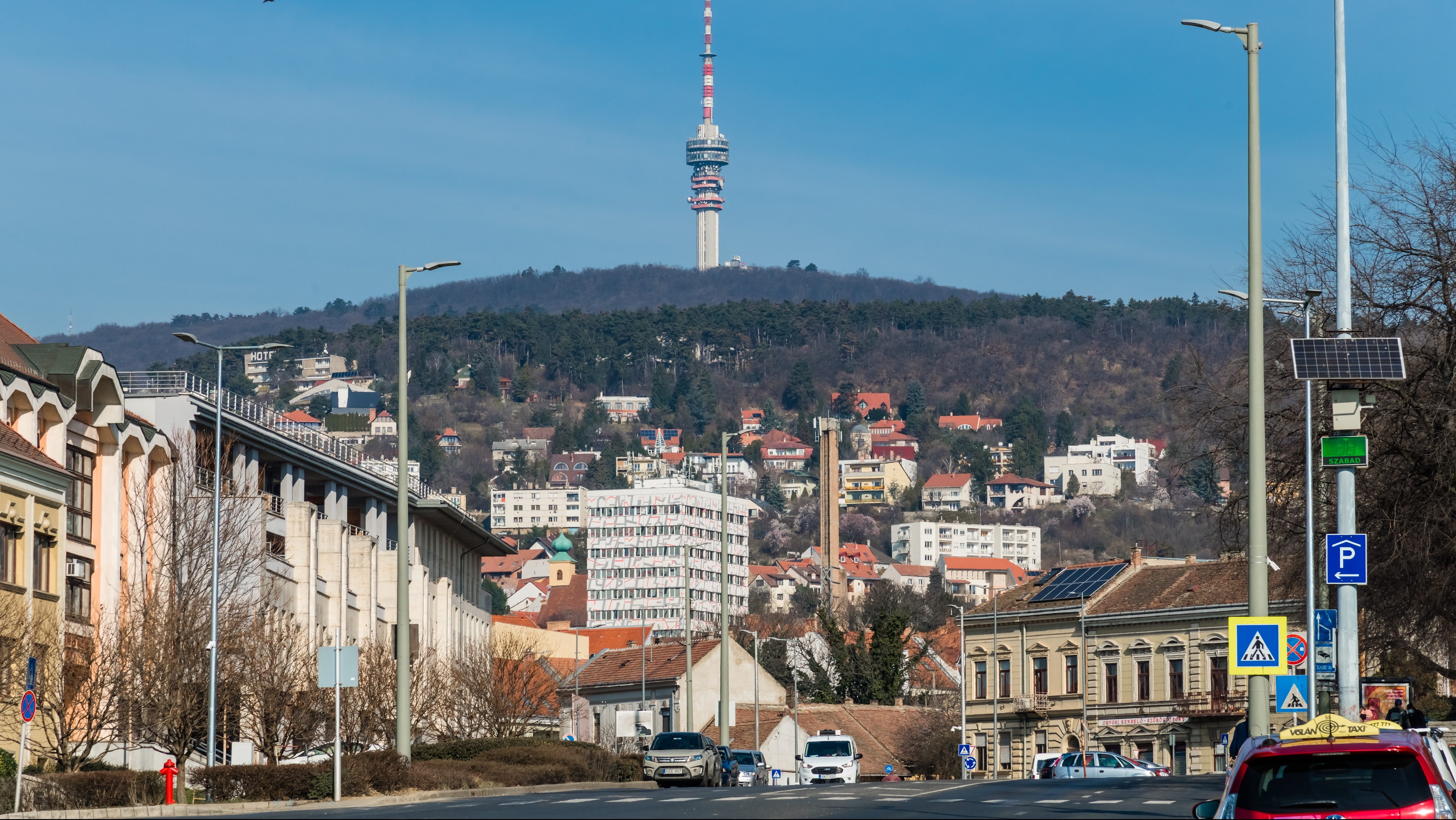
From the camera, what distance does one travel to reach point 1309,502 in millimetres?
34281

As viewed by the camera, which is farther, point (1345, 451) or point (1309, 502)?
point (1309, 502)

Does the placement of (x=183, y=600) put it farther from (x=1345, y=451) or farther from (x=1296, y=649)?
(x=1345, y=451)

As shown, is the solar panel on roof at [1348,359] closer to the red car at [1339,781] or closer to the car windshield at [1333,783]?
the red car at [1339,781]

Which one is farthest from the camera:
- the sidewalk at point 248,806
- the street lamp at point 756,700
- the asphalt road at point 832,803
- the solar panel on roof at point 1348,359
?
the street lamp at point 756,700

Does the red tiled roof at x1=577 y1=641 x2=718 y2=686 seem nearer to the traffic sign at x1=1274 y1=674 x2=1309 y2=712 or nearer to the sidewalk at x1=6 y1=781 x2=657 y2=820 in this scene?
the sidewalk at x1=6 y1=781 x2=657 y2=820

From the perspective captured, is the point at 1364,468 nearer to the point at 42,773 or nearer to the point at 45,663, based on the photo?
the point at 42,773

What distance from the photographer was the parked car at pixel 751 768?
51.8 metres

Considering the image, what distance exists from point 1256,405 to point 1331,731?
833 cm

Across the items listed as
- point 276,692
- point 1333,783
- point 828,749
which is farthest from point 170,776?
point 828,749

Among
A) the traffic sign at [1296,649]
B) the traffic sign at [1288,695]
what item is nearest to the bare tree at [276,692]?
the traffic sign at [1288,695]

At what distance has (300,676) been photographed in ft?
179

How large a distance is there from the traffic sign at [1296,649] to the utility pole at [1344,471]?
2.20ft

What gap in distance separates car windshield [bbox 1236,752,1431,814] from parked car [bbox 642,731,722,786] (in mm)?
31624

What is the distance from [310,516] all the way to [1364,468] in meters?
43.0
